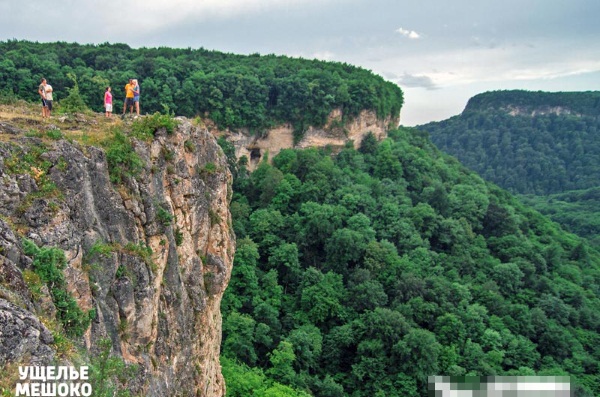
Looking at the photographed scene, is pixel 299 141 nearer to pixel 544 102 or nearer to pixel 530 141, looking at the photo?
pixel 530 141

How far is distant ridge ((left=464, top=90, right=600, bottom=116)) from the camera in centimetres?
14250

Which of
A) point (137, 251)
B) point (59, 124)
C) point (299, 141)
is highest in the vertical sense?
point (299, 141)

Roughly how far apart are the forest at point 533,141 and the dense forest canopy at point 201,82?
216 ft

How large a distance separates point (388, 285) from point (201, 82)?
1149 inches

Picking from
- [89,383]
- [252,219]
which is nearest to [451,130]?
[252,219]

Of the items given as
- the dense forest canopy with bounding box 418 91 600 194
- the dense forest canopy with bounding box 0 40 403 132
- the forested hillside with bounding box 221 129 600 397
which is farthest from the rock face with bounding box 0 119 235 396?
the dense forest canopy with bounding box 418 91 600 194

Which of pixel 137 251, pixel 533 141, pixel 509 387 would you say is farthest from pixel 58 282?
pixel 533 141

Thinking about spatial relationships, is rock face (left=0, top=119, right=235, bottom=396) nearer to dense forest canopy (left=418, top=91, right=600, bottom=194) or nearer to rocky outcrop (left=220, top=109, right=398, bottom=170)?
rocky outcrop (left=220, top=109, right=398, bottom=170)

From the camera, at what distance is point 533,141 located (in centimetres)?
13612

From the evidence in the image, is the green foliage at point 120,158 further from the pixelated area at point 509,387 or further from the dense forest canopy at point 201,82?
the dense forest canopy at point 201,82

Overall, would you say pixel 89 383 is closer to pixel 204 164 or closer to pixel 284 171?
pixel 204 164

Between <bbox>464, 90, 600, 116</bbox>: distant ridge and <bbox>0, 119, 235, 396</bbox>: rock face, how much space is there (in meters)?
152

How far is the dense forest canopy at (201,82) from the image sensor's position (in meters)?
44.8

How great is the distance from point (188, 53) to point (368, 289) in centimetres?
4078
